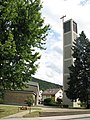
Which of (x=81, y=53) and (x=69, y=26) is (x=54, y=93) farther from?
(x=81, y=53)

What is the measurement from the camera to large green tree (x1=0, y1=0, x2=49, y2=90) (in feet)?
84.3

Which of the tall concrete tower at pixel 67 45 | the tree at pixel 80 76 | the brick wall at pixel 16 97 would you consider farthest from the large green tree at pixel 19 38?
the tall concrete tower at pixel 67 45

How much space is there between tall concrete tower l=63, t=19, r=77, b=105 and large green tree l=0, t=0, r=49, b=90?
44765 millimetres

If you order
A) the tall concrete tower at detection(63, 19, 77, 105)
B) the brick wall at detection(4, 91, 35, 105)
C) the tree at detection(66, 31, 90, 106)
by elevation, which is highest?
the tall concrete tower at detection(63, 19, 77, 105)

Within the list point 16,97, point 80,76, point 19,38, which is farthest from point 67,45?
point 19,38

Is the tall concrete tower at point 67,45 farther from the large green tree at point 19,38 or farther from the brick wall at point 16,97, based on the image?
the large green tree at point 19,38

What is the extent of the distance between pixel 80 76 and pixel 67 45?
22.6 meters

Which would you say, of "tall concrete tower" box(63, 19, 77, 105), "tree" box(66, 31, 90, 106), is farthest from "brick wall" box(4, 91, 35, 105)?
"tall concrete tower" box(63, 19, 77, 105)

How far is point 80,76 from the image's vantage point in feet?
178

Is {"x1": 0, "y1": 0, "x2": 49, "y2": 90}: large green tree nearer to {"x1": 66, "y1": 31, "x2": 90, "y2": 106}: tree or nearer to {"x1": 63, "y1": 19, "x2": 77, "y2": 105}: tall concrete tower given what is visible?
{"x1": 66, "y1": 31, "x2": 90, "y2": 106}: tree

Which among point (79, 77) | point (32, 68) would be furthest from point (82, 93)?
point (32, 68)

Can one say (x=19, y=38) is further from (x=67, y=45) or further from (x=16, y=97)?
(x=67, y=45)

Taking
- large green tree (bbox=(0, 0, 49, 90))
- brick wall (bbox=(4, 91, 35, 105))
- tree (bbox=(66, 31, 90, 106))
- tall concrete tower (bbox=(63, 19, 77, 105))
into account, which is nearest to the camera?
large green tree (bbox=(0, 0, 49, 90))

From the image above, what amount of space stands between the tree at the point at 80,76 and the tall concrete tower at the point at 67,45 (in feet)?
53.4
